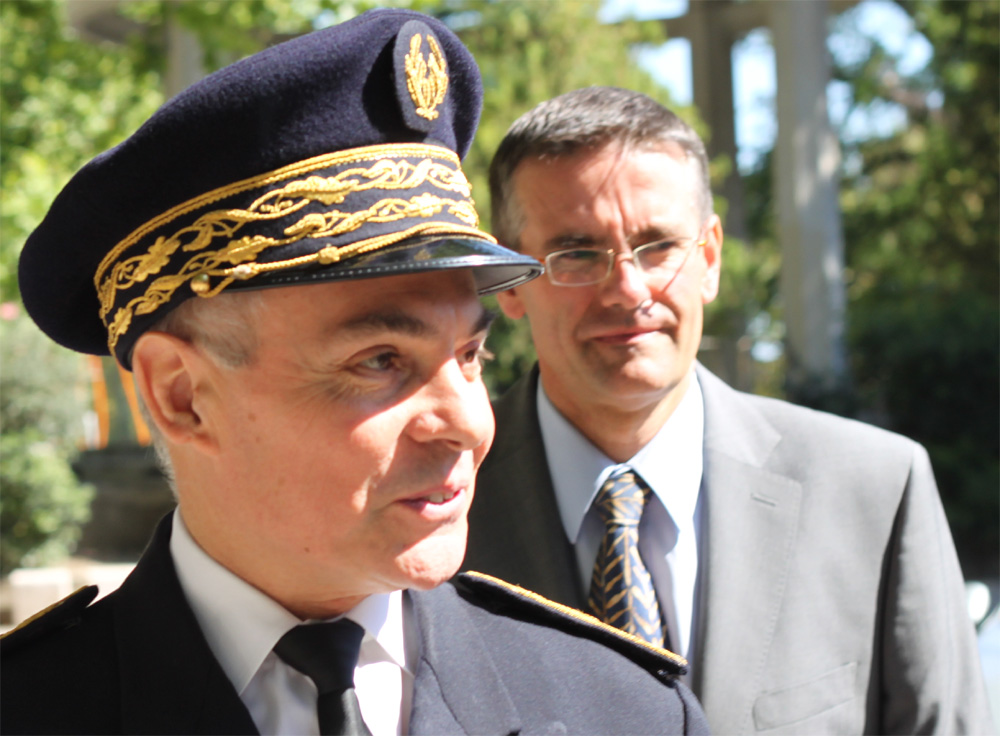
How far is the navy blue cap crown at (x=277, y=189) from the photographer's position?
148 centimetres

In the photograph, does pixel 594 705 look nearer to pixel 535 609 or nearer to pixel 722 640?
pixel 535 609

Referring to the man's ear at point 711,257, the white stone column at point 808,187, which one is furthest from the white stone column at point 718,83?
the man's ear at point 711,257

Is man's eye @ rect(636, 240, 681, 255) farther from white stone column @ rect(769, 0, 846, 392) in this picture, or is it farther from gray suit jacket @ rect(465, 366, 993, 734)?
white stone column @ rect(769, 0, 846, 392)

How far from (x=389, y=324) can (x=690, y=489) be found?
3.83 ft

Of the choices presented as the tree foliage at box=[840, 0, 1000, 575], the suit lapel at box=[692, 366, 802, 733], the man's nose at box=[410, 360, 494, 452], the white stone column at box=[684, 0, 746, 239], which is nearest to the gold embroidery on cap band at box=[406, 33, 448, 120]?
the man's nose at box=[410, 360, 494, 452]

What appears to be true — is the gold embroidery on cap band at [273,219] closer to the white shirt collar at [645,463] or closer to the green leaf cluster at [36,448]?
the white shirt collar at [645,463]

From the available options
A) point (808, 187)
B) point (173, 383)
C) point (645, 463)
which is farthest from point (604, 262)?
point (808, 187)

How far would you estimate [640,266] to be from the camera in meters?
2.39

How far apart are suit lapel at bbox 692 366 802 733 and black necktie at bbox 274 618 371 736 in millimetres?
902

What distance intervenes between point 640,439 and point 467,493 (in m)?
0.96

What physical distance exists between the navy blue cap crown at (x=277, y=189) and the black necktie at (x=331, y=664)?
478mm

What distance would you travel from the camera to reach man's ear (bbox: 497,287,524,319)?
263 cm

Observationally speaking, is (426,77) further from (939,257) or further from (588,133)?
(939,257)

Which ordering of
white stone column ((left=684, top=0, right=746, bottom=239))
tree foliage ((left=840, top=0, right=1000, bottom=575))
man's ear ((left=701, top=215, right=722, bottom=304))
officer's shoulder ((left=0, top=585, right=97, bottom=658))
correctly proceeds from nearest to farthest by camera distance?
officer's shoulder ((left=0, top=585, right=97, bottom=658))
man's ear ((left=701, top=215, right=722, bottom=304))
tree foliage ((left=840, top=0, right=1000, bottom=575))
white stone column ((left=684, top=0, right=746, bottom=239))
